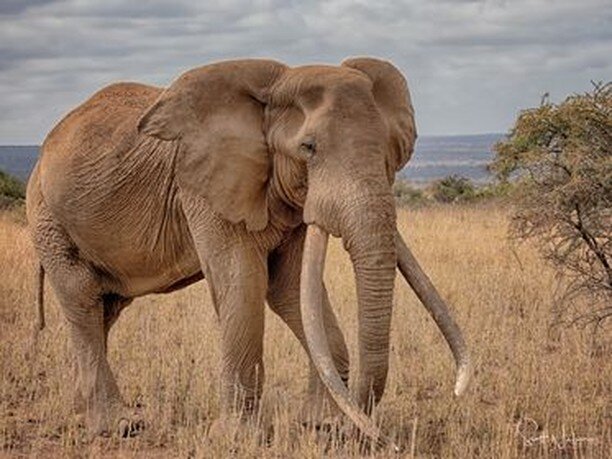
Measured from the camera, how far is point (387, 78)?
7.18 meters

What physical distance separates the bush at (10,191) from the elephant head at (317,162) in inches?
929

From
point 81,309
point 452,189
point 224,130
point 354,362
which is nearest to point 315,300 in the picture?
point 224,130

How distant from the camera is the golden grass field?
723cm

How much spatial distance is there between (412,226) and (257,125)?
13.2m

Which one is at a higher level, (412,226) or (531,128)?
(531,128)

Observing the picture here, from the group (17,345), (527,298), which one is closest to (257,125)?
(17,345)

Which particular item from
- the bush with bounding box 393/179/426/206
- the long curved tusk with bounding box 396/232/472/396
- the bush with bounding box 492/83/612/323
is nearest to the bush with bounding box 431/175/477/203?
the bush with bounding box 393/179/426/206

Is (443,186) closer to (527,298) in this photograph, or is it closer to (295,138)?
(527,298)

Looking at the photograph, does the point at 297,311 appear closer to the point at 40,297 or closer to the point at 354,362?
the point at 354,362

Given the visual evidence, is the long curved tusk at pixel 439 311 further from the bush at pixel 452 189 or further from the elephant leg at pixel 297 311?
the bush at pixel 452 189

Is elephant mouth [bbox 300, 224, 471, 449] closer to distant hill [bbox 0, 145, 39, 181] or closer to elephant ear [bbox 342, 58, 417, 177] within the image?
elephant ear [bbox 342, 58, 417, 177]

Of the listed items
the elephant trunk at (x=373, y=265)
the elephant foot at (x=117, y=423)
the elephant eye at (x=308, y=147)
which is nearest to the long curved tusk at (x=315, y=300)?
the elephant trunk at (x=373, y=265)

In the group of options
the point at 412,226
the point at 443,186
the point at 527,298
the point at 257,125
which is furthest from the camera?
the point at 443,186

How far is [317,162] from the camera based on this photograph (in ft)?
21.5
